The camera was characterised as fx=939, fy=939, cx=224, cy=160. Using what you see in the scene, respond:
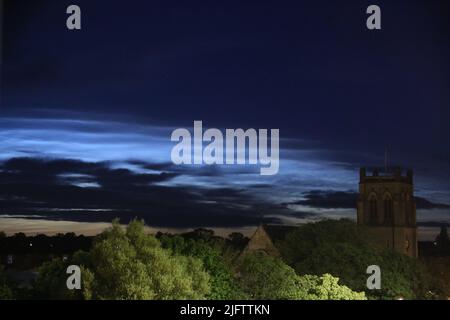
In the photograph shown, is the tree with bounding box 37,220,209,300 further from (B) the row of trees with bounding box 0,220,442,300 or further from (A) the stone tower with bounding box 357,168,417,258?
(A) the stone tower with bounding box 357,168,417,258

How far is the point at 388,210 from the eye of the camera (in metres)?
50.2

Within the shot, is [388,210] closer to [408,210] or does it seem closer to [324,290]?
[408,210]

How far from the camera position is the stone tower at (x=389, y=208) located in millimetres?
47531

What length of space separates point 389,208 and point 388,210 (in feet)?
0.44

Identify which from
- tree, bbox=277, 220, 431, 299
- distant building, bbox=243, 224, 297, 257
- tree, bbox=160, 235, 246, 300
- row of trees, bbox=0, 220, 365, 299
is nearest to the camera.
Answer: row of trees, bbox=0, 220, 365, 299

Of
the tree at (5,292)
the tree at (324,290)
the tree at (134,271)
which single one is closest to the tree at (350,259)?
the tree at (324,290)

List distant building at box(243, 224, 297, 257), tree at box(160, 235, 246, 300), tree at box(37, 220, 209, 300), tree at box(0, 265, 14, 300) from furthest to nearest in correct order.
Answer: distant building at box(243, 224, 297, 257) → tree at box(160, 235, 246, 300) → tree at box(0, 265, 14, 300) → tree at box(37, 220, 209, 300)

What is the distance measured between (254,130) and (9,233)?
7088mm

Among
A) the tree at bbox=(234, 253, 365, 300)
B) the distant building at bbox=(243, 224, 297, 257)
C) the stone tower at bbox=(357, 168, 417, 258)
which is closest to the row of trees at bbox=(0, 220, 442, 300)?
the tree at bbox=(234, 253, 365, 300)

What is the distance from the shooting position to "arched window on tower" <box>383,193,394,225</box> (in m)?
49.7

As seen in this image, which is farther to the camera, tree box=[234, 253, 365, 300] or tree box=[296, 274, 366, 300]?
tree box=[296, 274, 366, 300]

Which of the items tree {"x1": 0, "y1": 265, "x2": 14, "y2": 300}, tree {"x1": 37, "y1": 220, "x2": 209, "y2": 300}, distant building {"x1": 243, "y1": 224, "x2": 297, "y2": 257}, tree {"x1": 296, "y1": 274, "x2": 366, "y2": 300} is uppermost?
tree {"x1": 37, "y1": 220, "x2": 209, "y2": 300}

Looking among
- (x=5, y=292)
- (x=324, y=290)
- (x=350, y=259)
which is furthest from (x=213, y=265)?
(x=350, y=259)
